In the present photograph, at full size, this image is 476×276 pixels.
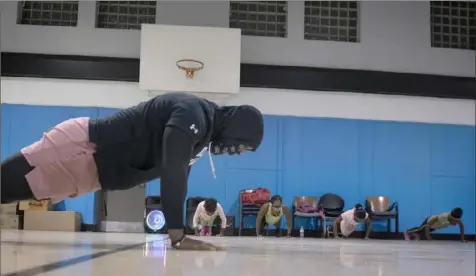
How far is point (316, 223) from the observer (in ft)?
28.4

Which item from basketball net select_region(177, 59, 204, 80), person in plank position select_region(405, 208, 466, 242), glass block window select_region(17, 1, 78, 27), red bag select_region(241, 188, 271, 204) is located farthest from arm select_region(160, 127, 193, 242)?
glass block window select_region(17, 1, 78, 27)

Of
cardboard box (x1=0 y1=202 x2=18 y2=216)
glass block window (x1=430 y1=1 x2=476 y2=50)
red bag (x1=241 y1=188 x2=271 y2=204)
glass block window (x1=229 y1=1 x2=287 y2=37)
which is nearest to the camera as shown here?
cardboard box (x1=0 y1=202 x2=18 y2=216)

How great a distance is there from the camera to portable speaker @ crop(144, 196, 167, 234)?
26.0ft

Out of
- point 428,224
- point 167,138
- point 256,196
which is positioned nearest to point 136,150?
point 167,138

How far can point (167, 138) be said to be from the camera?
1941 mm

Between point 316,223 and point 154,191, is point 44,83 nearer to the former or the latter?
point 154,191

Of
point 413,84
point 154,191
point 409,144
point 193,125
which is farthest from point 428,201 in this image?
point 193,125

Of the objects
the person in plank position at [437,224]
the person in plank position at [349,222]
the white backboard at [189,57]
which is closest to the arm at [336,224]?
the person in plank position at [349,222]

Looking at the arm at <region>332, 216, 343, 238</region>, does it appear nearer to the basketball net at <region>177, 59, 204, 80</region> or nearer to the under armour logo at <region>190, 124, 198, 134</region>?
the basketball net at <region>177, 59, 204, 80</region>

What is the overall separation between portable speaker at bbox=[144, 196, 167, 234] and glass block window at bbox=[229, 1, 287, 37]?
3.55m

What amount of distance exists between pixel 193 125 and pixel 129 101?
725cm

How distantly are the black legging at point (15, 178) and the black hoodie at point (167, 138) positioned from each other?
265mm

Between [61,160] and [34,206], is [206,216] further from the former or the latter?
[61,160]

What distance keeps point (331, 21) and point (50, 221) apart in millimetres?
6089
